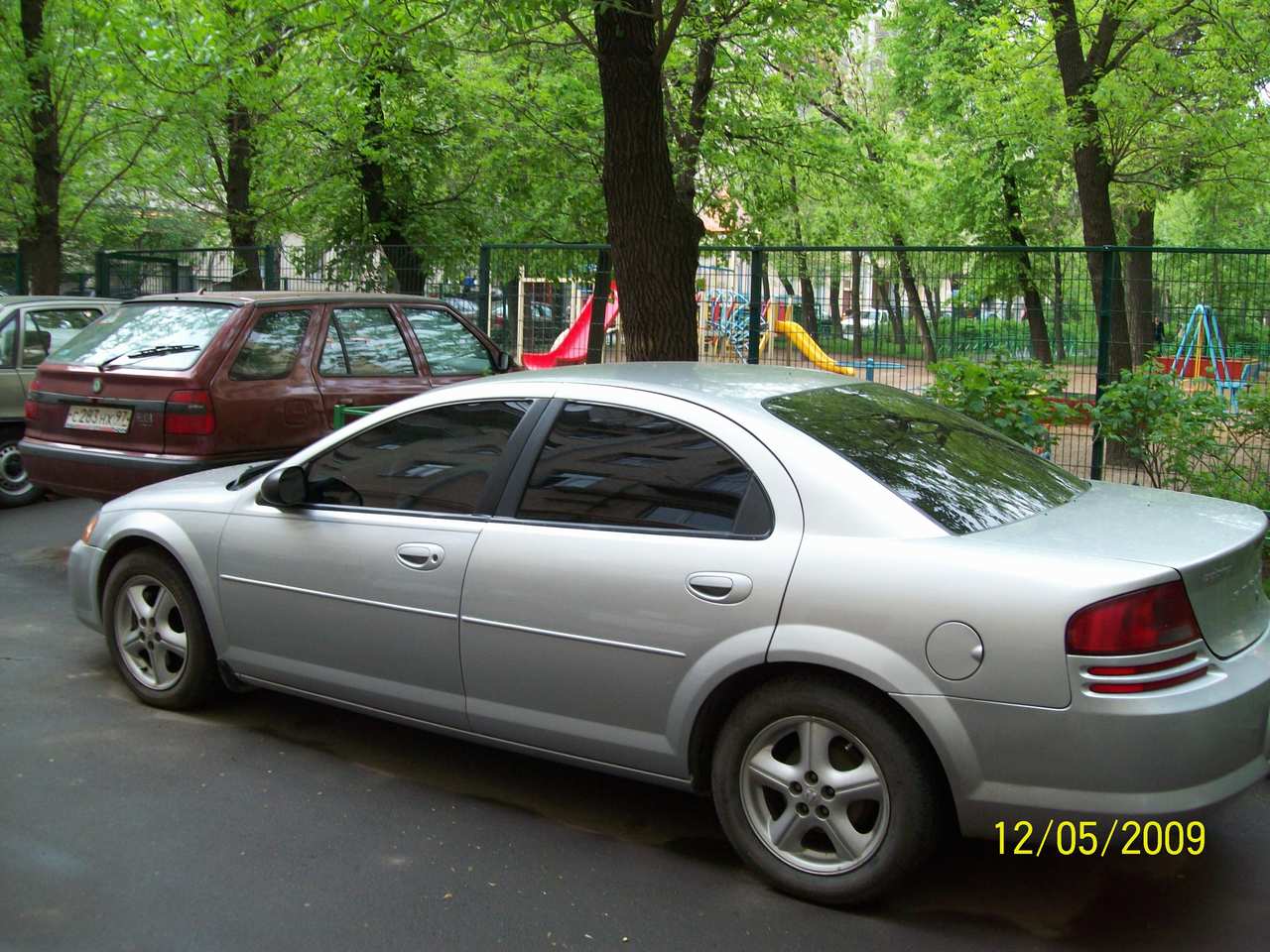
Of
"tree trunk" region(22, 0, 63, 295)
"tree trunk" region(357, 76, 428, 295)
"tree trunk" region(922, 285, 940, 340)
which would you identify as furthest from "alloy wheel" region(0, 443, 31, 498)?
"tree trunk" region(357, 76, 428, 295)

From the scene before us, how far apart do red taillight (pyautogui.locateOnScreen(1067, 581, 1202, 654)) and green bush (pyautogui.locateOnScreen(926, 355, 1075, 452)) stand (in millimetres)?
4786

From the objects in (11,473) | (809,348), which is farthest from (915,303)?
(11,473)

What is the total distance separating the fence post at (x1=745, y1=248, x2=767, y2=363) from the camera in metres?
11.0

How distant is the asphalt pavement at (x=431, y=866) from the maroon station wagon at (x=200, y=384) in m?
2.71

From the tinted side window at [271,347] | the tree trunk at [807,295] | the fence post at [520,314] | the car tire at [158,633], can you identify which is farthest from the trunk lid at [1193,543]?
the fence post at [520,314]

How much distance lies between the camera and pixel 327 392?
8344 mm

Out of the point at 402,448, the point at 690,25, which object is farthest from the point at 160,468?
the point at 690,25

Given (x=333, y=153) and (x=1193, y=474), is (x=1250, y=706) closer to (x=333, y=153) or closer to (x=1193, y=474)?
(x=1193, y=474)

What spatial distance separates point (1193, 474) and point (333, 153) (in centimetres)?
1357

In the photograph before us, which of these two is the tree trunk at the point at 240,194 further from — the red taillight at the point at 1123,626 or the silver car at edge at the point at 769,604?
the red taillight at the point at 1123,626

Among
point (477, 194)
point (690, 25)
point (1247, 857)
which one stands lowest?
point (1247, 857)

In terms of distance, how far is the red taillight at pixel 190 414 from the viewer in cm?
764

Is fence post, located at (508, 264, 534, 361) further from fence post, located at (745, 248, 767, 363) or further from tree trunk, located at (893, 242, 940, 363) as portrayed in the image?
tree trunk, located at (893, 242, 940, 363)

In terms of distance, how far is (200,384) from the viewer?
7672 mm
